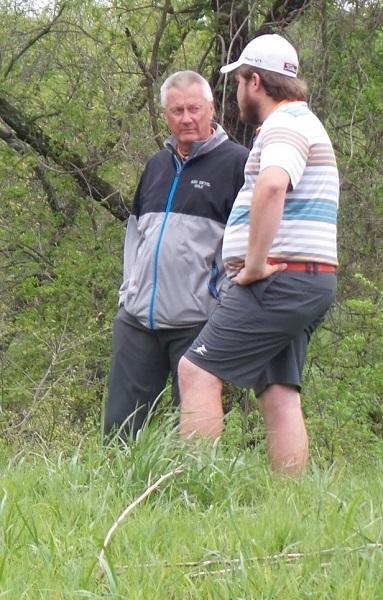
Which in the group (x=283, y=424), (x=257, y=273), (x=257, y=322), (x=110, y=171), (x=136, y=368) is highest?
(x=110, y=171)

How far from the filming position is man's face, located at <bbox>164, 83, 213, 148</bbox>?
5219mm

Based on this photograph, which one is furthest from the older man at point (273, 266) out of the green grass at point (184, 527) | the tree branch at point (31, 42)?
the tree branch at point (31, 42)

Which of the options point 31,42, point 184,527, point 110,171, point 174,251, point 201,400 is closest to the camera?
point 184,527

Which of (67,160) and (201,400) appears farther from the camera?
(67,160)

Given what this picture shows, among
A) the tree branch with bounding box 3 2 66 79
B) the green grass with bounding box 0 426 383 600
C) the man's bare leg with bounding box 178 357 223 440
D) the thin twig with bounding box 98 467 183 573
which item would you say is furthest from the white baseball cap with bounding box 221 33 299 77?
the tree branch with bounding box 3 2 66 79

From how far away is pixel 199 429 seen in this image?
178 inches

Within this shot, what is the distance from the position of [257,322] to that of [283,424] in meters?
0.48

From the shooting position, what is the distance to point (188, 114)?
5.23 m

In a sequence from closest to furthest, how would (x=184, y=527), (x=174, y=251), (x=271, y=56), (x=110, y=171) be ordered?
(x=184, y=527) → (x=271, y=56) → (x=174, y=251) → (x=110, y=171)

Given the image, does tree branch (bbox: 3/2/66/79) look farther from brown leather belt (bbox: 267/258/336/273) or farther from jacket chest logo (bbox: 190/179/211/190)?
brown leather belt (bbox: 267/258/336/273)

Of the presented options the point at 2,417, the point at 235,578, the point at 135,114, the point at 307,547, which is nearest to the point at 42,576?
the point at 235,578

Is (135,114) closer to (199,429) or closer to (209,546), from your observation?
(199,429)

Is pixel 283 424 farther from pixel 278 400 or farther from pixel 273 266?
pixel 273 266

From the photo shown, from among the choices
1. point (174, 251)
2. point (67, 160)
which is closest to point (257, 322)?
point (174, 251)
